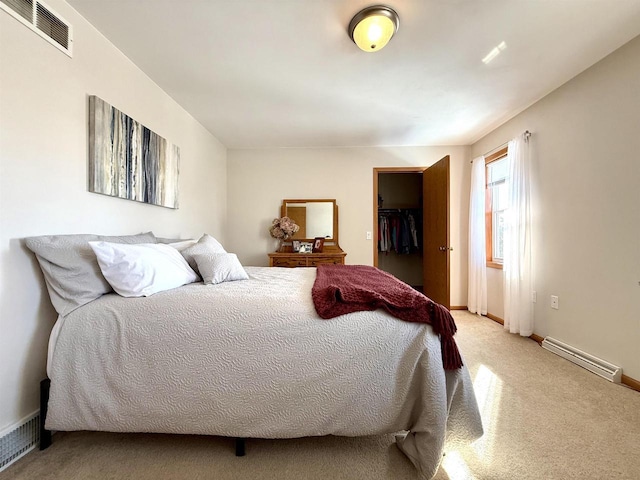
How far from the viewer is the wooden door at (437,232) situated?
3207 millimetres

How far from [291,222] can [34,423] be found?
299 cm

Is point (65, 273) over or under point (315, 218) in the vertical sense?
under

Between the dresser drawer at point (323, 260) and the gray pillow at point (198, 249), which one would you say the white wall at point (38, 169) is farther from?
the dresser drawer at point (323, 260)

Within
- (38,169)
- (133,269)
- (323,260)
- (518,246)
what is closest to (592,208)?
(518,246)

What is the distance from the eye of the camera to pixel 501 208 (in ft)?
11.0

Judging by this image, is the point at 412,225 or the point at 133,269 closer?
the point at 133,269

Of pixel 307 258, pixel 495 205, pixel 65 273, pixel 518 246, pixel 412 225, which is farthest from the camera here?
pixel 412 225

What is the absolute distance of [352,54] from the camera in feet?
6.34

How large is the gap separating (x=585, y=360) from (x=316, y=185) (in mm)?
3378

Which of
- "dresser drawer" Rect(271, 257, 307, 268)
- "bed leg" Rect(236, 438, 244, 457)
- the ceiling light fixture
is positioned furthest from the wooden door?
"bed leg" Rect(236, 438, 244, 457)

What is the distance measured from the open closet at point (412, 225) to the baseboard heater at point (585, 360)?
108 centimetres

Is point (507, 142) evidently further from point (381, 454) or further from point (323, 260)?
point (381, 454)

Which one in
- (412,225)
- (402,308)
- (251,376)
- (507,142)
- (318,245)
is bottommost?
(251,376)

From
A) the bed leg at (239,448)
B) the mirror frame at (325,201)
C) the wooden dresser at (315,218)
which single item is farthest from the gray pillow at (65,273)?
the mirror frame at (325,201)
